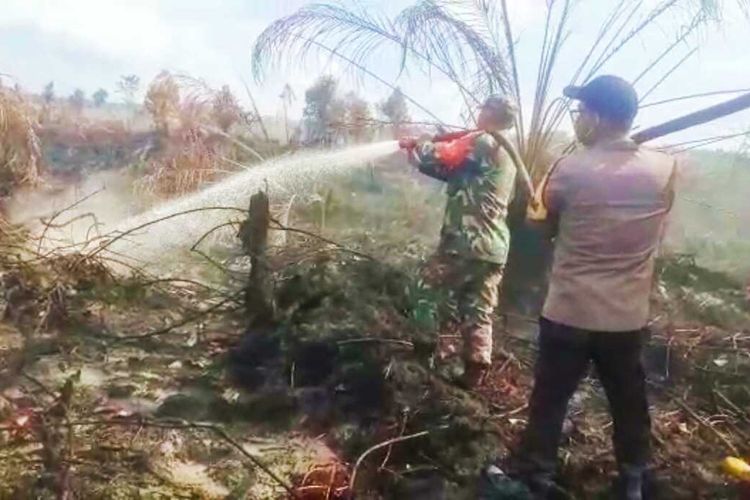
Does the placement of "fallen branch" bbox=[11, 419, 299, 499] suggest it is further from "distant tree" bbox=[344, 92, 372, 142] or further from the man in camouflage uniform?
"distant tree" bbox=[344, 92, 372, 142]

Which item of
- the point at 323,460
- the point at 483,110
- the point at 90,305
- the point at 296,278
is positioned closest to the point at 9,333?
the point at 90,305

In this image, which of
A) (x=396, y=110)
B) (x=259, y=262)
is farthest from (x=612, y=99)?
(x=396, y=110)

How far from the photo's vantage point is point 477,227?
4.50 meters

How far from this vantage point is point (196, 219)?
8242 millimetres

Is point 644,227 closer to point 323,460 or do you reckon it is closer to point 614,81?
point 614,81

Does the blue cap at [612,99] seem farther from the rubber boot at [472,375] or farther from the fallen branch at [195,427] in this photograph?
the fallen branch at [195,427]

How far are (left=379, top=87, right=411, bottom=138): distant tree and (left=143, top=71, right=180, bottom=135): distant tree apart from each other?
4.89 metres

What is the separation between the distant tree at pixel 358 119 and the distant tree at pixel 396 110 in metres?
0.18

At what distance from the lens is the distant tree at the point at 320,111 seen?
31.8 ft

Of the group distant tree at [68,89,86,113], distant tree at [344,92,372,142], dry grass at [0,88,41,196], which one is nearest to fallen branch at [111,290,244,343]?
distant tree at [344,92,372,142]

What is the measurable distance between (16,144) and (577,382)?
5.86 m

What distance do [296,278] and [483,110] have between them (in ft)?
5.33

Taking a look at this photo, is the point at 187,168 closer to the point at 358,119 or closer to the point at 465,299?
the point at 358,119

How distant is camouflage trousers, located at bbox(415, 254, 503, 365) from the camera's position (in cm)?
447
